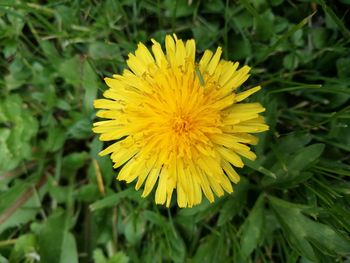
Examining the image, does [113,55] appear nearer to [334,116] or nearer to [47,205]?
[47,205]

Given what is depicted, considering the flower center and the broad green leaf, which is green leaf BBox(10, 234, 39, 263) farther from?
the flower center

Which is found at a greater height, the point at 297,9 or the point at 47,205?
the point at 297,9

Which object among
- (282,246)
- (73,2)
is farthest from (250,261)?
(73,2)

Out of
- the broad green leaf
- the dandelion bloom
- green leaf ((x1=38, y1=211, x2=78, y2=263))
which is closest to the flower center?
the dandelion bloom

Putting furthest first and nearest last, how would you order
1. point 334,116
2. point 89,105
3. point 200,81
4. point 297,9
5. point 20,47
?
1. point 20,47
2. point 89,105
3. point 297,9
4. point 334,116
5. point 200,81

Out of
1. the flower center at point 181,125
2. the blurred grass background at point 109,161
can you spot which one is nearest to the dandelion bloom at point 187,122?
the flower center at point 181,125

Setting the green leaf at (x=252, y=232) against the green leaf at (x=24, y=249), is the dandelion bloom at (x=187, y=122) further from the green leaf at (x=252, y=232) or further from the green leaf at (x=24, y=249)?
the green leaf at (x=24, y=249)
